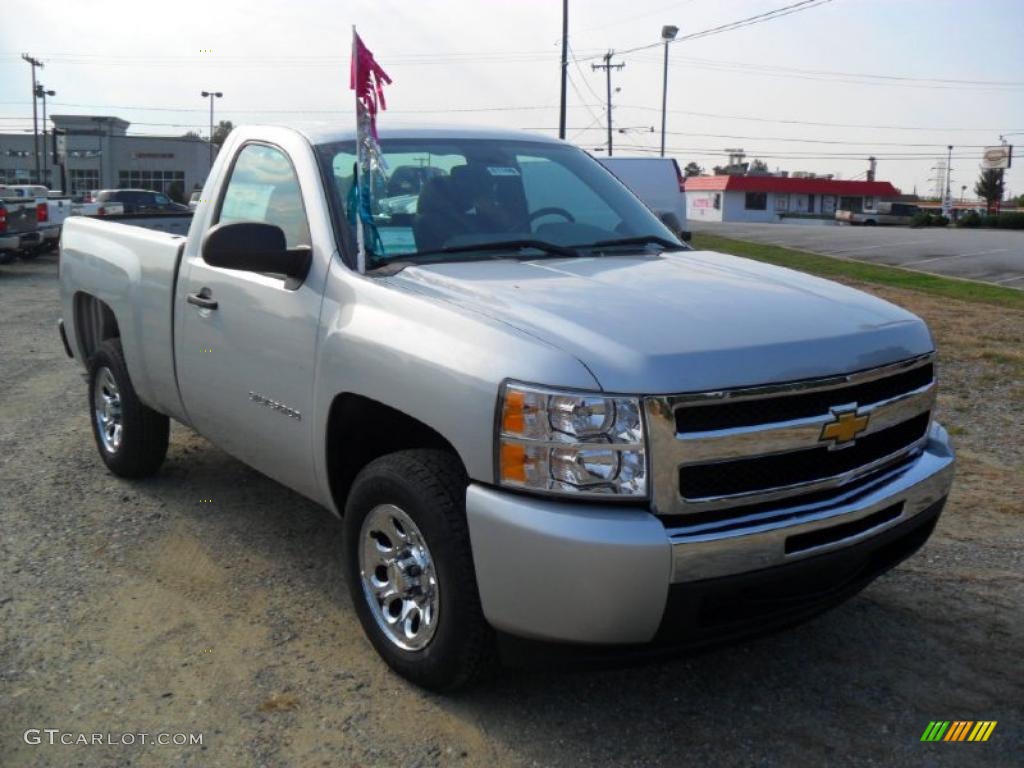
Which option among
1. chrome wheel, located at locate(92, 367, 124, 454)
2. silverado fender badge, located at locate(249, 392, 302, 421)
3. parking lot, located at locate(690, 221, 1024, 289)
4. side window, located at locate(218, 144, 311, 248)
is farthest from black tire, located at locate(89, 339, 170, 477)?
parking lot, located at locate(690, 221, 1024, 289)

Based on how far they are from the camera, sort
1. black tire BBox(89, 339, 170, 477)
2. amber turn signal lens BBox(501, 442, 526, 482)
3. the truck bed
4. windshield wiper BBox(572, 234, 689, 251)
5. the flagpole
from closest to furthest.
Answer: amber turn signal lens BBox(501, 442, 526, 482) → the flagpole → windshield wiper BBox(572, 234, 689, 251) → the truck bed → black tire BBox(89, 339, 170, 477)

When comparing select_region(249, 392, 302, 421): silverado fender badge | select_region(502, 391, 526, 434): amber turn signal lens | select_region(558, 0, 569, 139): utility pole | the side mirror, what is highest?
select_region(558, 0, 569, 139): utility pole

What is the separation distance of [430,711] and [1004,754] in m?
1.75

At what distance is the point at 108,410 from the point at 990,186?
94.2 m

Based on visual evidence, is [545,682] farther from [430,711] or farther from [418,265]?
[418,265]

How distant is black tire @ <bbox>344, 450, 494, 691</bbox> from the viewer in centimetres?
319

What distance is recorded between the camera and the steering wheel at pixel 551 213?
14.7 feet

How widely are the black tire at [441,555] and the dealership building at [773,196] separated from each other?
81.9 metres

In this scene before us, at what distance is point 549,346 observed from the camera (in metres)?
3.07

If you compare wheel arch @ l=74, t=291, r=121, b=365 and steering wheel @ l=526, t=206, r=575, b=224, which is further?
wheel arch @ l=74, t=291, r=121, b=365

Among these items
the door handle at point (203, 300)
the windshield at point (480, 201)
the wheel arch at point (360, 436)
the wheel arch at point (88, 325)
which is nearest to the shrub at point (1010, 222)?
the windshield at point (480, 201)

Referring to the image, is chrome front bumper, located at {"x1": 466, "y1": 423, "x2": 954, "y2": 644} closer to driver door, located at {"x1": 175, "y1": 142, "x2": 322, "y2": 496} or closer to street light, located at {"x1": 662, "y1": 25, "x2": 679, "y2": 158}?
driver door, located at {"x1": 175, "y1": 142, "x2": 322, "y2": 496}

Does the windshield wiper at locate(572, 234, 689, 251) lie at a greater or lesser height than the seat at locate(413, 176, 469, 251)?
lesser

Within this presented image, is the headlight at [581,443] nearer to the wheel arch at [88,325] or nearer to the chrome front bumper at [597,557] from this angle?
the chrome front bumper at [597,557]
